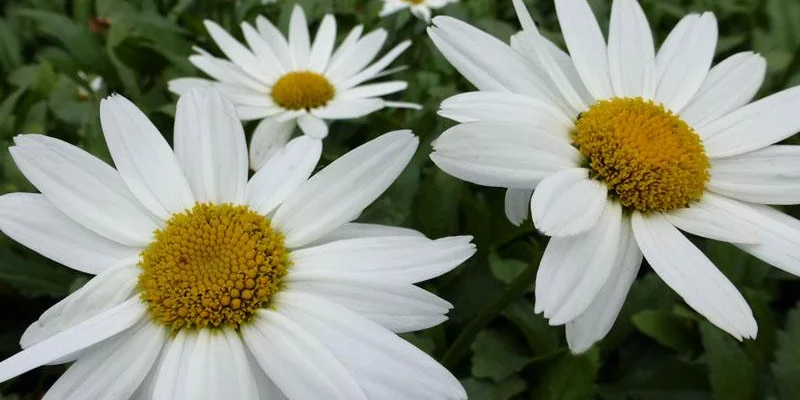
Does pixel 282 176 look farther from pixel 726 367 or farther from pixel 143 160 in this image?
pixel 726 367

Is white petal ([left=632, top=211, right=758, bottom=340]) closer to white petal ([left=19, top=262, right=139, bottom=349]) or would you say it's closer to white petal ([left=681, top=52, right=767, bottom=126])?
white petal ([left=681, top=52, right=767, bottom=126])

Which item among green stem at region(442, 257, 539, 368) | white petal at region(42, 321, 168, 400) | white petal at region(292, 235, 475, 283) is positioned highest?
white petal at region(292, 235, 475, 283)

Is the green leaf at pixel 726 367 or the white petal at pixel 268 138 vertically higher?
the white petal at pixel 268 138

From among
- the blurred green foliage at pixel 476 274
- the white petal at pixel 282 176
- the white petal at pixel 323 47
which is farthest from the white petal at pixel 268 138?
the white petal at pixel 282 176

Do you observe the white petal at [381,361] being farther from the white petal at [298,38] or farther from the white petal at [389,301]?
the white petal at [298,38]

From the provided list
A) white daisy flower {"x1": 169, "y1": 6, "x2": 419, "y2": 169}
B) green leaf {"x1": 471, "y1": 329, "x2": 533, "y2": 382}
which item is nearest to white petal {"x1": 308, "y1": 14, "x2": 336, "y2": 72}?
white daisy flower {"x1": 169, "y1": 6, "x2": 419, "y2": 169}
